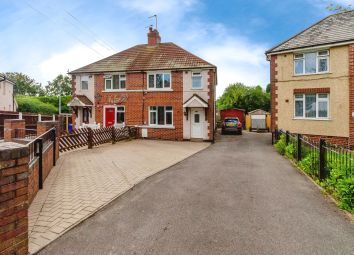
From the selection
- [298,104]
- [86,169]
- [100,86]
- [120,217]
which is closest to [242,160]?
[86,169]

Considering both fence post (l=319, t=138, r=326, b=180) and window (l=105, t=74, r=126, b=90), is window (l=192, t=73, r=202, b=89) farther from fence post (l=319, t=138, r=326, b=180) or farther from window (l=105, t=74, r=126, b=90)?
fence post (l=319, t=138, r=326, b=180)

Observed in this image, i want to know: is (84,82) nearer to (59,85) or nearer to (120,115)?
(120,115)

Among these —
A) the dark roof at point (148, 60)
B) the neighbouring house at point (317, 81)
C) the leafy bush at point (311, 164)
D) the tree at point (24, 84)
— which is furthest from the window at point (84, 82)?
the tree at point (24, 84)

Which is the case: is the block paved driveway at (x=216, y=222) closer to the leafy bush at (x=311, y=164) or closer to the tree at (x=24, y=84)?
the leafy bush at (x=311, y=164)

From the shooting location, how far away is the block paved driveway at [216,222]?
11.8 feet

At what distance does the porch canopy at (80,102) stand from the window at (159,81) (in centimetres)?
560

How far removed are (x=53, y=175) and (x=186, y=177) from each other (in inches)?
164

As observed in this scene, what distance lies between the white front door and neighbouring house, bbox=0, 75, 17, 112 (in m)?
25.9

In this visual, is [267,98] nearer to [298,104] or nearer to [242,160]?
[298,104]

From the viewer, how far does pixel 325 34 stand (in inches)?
629

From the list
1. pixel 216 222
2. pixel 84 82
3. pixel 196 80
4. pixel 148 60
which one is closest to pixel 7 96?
pixel 84 82

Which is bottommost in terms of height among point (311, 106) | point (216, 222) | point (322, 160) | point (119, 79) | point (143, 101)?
Answer: point (216, 222)

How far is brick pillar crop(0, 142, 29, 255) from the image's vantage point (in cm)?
303

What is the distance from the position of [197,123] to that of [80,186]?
44.0ft
